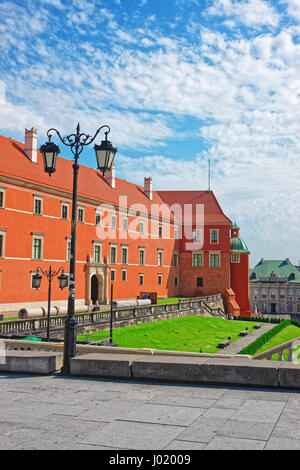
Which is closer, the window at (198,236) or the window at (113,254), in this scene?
the window at (113,254)

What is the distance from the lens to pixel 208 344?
3325 cm

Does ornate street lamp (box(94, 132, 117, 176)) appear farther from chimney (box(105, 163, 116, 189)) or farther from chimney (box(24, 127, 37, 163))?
chimney (box(105, 163, 116, 189))

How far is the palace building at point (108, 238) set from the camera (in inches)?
1196

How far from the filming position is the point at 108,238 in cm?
4069

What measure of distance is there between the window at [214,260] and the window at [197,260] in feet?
3.74

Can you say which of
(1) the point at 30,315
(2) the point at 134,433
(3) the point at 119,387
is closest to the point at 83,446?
(2) the point at 134,433

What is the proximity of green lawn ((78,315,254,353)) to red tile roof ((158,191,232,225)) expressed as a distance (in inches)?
656

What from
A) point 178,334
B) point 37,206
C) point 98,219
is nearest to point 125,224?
point 98,219

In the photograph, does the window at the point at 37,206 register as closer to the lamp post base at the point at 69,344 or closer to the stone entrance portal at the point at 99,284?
the stone entrance portal at the point at 99,284

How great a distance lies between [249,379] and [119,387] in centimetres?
231

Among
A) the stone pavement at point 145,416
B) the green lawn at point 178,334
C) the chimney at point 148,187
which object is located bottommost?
the green lawn at point 178,334

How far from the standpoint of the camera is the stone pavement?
204 inches

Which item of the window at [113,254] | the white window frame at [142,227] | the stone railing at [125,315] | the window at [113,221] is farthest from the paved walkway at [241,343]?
the window at [113,221]

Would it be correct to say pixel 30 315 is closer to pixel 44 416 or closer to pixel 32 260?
pixel 32 260
